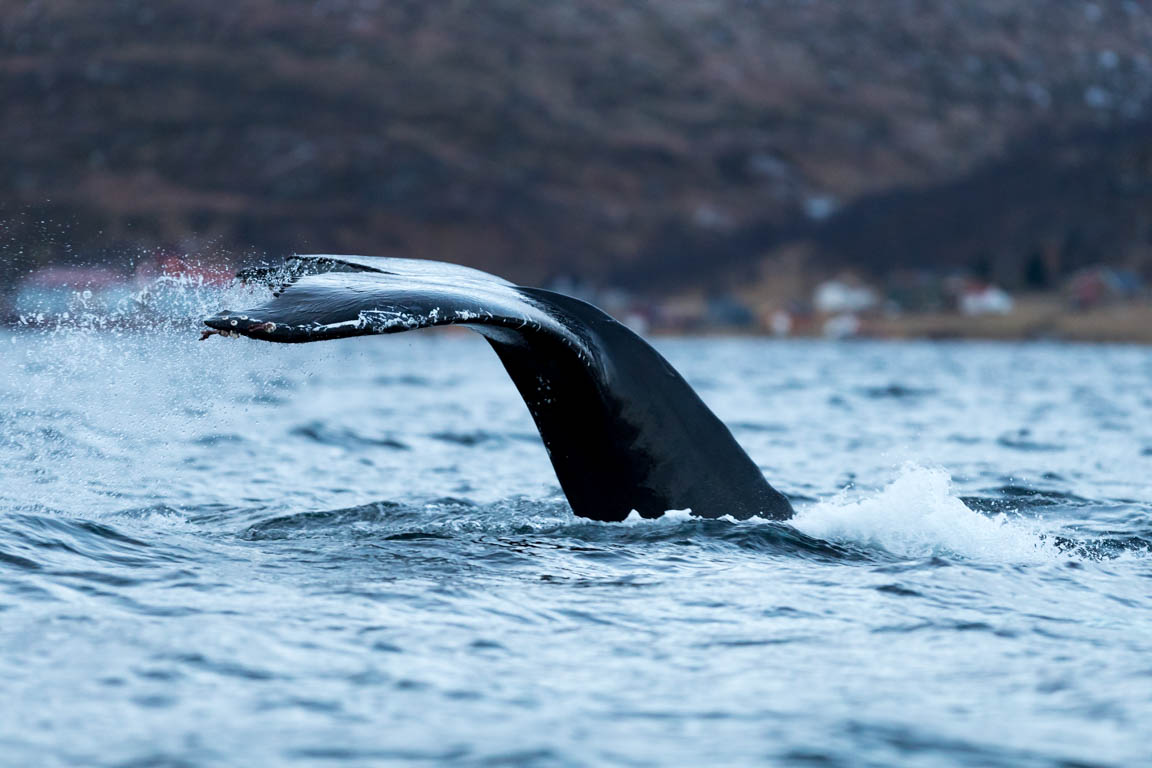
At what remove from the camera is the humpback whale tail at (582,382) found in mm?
6211

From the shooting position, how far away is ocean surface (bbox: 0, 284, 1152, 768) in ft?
14.9

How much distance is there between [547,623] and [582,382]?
144cm

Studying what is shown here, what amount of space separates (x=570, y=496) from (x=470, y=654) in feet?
7.88

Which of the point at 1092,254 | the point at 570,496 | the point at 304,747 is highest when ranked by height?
the point at 1092,254

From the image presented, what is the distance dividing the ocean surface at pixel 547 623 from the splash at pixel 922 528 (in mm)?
25

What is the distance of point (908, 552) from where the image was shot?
25.2ft

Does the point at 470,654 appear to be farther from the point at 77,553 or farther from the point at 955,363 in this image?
the point at 955,363

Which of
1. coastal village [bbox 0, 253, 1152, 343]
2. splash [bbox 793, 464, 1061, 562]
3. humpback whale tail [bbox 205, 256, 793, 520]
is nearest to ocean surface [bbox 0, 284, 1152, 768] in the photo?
splash [bbox 793, 464, 1061, 562]

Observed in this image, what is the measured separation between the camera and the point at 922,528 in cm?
818

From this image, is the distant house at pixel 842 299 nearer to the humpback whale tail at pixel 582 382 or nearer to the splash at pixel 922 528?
the splash at pixel 922 528

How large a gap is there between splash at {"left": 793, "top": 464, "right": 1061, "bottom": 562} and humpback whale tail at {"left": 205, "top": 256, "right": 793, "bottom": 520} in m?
0.44

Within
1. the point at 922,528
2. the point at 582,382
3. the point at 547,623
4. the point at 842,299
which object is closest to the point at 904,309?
the point at 842,299

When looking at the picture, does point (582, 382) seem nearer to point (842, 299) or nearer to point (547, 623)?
point (547, 623)

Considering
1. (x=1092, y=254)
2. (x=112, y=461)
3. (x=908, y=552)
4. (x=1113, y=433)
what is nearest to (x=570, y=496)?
(x=908, y=552)
